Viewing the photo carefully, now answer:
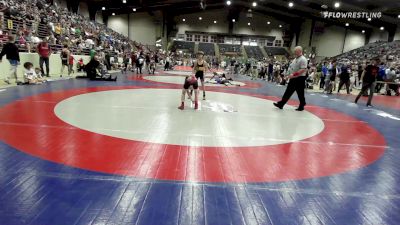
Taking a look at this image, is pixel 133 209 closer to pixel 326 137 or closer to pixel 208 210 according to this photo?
pixel 208 210

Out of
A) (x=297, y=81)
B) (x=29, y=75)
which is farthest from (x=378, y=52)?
(x=29, y=75)

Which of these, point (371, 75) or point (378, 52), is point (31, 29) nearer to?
point (371, 75)

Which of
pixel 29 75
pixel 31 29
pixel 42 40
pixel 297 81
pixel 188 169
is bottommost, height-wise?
pixel 188 169

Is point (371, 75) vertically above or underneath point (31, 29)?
underneath

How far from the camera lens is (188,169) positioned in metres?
3.31

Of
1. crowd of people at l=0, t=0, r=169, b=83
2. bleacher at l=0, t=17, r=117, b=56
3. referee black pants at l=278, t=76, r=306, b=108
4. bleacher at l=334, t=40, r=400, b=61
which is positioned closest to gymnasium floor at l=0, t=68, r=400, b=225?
referee black pants at l=278, t=76, r=306, b=108

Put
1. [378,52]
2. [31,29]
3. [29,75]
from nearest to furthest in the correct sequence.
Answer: [29,75] < [31,29] < [378,52]

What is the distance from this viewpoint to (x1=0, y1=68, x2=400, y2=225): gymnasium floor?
2.40 m

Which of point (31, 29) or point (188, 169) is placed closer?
point (188, 169)

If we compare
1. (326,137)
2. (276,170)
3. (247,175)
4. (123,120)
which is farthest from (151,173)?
(326,137)

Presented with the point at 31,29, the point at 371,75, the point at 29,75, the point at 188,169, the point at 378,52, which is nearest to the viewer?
the point at 188,169

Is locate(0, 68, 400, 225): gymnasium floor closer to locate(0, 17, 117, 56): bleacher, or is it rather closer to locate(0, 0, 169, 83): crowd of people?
locate(0, 0, 169, 83): crowd of people

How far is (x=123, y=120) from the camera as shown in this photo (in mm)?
5383

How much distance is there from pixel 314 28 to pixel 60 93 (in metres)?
Answer: 45.3
